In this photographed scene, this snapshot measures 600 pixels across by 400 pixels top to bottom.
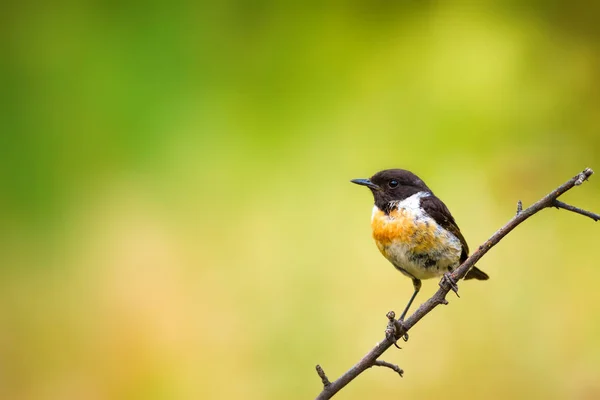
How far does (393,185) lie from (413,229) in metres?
0.26

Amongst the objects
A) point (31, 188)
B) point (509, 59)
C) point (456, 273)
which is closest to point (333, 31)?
point (509, 59)

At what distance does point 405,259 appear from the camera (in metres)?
2.89

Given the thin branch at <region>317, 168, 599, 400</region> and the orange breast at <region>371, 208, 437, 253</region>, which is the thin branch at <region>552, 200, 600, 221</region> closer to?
the thin branch at <region>317, 168, 599, 400</region>

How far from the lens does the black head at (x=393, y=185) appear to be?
9.91 feet

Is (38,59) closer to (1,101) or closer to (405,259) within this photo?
(1,101)

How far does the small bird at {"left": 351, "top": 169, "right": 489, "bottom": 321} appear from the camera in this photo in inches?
113

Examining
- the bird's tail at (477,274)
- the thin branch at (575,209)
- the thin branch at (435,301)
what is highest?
the thin branch at (575,209)

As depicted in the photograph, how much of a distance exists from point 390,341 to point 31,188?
13.3 feet

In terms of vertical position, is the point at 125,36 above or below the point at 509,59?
above

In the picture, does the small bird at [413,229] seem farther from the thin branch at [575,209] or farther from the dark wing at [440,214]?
the thin branch at [575,209]

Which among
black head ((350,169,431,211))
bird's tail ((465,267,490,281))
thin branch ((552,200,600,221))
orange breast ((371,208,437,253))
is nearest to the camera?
thin branch ((552,200,600,221))

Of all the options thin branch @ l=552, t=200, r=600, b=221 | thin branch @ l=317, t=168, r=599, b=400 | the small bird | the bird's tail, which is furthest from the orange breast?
thin branch @ l=552, t=200, r=600, b=221

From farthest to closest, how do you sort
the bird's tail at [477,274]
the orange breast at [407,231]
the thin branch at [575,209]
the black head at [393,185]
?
the bird's tail at [477,274] < the black head at [393,185] < the orange breast at [407,231] < the thin branch at [575,209]

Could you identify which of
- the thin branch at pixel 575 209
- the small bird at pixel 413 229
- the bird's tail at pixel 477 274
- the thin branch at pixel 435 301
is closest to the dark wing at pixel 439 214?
the small bird at pixel 413 229
